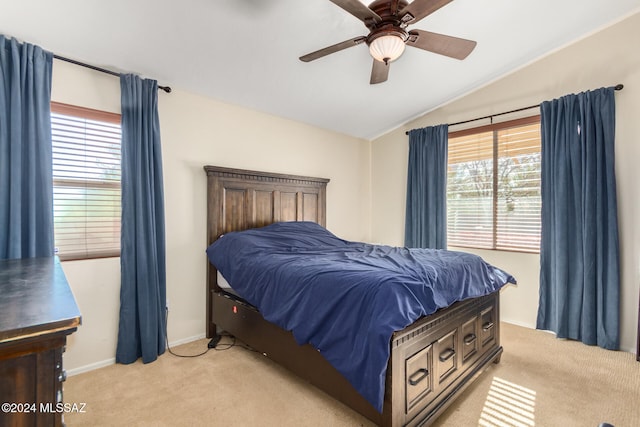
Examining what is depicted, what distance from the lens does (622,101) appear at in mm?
2830

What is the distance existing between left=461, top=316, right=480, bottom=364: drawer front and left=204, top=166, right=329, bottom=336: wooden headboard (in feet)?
7.02

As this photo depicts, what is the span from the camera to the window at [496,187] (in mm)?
3373

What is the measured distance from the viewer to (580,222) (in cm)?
294

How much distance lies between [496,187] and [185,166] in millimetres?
3381

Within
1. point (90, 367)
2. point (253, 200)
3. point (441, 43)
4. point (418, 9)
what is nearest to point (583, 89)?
point (441, 43)

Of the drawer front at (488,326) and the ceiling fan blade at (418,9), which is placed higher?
the ceiling fan blade at (418,9)

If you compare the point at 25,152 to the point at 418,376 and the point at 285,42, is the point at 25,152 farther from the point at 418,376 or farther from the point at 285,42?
the point at 418,376

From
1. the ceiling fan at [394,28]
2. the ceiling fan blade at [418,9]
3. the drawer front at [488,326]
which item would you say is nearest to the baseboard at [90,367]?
the ceiling fan at [394,28]

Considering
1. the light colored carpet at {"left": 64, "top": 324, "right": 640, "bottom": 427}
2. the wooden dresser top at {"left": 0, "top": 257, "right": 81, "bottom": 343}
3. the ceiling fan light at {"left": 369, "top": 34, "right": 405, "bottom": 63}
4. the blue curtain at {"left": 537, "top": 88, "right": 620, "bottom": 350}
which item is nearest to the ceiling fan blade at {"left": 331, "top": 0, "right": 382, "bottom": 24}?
the ceiling fan light at {"left": 369, "top": 34, "right": 405, "bottom": 63}

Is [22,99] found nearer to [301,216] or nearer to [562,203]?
[301,216]

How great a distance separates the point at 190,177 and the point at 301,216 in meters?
1.38

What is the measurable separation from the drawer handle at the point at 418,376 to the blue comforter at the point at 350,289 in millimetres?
276

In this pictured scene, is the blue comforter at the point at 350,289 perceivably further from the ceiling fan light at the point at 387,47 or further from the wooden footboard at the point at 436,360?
the ceiling fan light at the point at 387,47

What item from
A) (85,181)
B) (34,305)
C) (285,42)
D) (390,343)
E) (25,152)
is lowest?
(390,343)
